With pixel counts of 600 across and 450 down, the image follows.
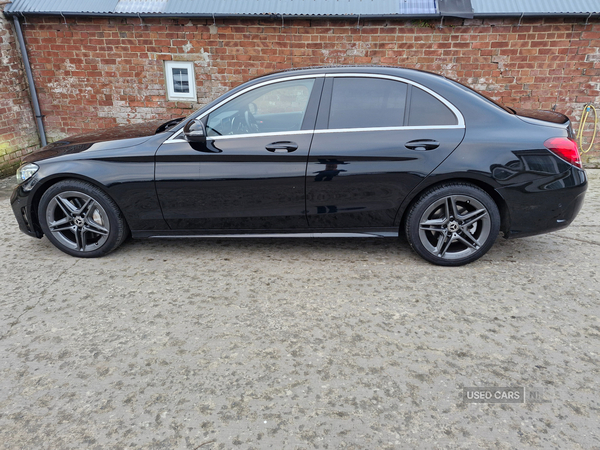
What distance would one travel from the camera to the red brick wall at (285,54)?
6.58 meters

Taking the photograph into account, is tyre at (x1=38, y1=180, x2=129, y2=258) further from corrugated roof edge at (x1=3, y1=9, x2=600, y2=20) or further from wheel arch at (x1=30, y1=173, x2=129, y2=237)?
corrugated roof edge at (x1=3, y1=9, x2=600, y2=20)

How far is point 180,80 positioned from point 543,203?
566 cm

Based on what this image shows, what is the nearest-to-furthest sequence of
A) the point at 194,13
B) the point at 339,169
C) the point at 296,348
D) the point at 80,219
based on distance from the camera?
the point at 296,348 < the point at 339,169 < the point at 80,219 < the point at 194,13

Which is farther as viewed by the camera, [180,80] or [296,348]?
[180,80]

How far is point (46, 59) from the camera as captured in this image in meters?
7.22

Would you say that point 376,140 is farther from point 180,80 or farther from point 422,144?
point 180,80

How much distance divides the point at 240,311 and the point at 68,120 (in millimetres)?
5995

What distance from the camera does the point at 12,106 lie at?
7039mm

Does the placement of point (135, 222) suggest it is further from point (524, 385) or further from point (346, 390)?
point (524, 385)

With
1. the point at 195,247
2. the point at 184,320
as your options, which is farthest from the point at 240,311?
the point at 195,247

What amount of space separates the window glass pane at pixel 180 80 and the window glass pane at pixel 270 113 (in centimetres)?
379

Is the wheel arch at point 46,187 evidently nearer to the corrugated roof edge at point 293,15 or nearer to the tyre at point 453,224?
the tyre at point 453,224

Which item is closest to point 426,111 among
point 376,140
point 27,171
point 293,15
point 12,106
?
point 376,140

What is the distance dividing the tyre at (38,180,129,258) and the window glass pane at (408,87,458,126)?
8.77ft
